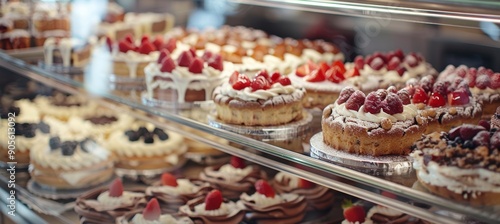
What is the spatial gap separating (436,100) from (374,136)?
398mm

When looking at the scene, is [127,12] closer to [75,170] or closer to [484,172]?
[75,170]

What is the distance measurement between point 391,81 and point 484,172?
1.17m

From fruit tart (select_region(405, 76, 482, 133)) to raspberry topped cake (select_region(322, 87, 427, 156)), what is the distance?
11 centimetres

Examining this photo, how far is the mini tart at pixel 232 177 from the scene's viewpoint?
3291 mm

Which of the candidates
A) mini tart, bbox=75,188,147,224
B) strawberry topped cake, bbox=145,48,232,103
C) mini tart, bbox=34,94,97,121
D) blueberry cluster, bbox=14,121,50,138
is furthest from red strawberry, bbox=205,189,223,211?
mini tart, bbox=34,94,97,121

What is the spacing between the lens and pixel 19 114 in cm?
436

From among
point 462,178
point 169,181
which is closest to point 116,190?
point 169,181

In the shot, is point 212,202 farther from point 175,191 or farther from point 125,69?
point 125,69

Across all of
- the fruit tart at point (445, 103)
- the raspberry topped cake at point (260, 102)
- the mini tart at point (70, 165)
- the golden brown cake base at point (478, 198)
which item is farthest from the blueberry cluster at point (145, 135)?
the golden brown cake base at point (478, 198)

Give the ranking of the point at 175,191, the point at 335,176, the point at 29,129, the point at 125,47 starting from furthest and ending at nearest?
the point at 29,129 → the point at 125,47 → the point at 175,191 → the point at 335,176

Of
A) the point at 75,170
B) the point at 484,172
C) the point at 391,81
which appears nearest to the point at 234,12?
the point at 75,170

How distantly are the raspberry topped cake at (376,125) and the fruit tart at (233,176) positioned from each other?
1170 millimetres

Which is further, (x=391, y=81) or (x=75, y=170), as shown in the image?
(x=75, y=170)

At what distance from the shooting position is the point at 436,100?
2338 millimetres
